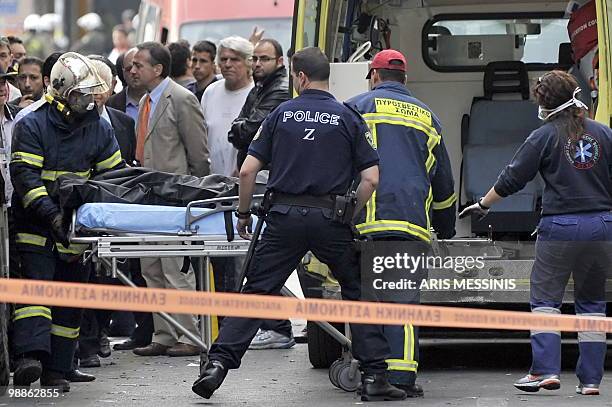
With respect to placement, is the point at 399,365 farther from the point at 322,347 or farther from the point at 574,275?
the point at 322,347

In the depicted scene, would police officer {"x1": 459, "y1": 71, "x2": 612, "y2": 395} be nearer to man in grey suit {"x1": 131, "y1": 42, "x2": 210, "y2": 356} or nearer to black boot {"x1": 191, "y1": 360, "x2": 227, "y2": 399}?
black boot {"x1": 191, "y1": 360, "x2": 227, "y2": 399}

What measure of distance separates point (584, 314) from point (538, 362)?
359 millimetres

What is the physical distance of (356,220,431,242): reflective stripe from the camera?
8.51m

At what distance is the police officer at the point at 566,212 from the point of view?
8.47 meters

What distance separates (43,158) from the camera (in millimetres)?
8633

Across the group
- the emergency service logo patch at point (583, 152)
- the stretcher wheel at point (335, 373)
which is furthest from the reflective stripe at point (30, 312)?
the emergency service logo patch at point (583, 152)

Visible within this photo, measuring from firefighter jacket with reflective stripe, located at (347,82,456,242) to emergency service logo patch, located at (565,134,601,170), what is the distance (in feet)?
2.27

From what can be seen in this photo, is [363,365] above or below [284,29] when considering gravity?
below

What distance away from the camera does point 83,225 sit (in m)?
8.29

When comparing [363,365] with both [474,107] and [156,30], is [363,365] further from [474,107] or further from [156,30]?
[156,30]

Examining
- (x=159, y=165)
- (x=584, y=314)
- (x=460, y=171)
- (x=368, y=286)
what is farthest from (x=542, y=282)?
(x=159, y=165)

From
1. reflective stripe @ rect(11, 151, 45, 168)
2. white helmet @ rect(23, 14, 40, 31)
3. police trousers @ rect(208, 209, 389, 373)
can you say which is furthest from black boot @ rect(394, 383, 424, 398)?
white helmet @ rect(23, 14, 40, 31)

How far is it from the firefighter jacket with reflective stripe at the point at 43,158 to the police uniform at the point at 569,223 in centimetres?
222

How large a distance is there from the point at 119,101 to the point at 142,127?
3.21 ft
